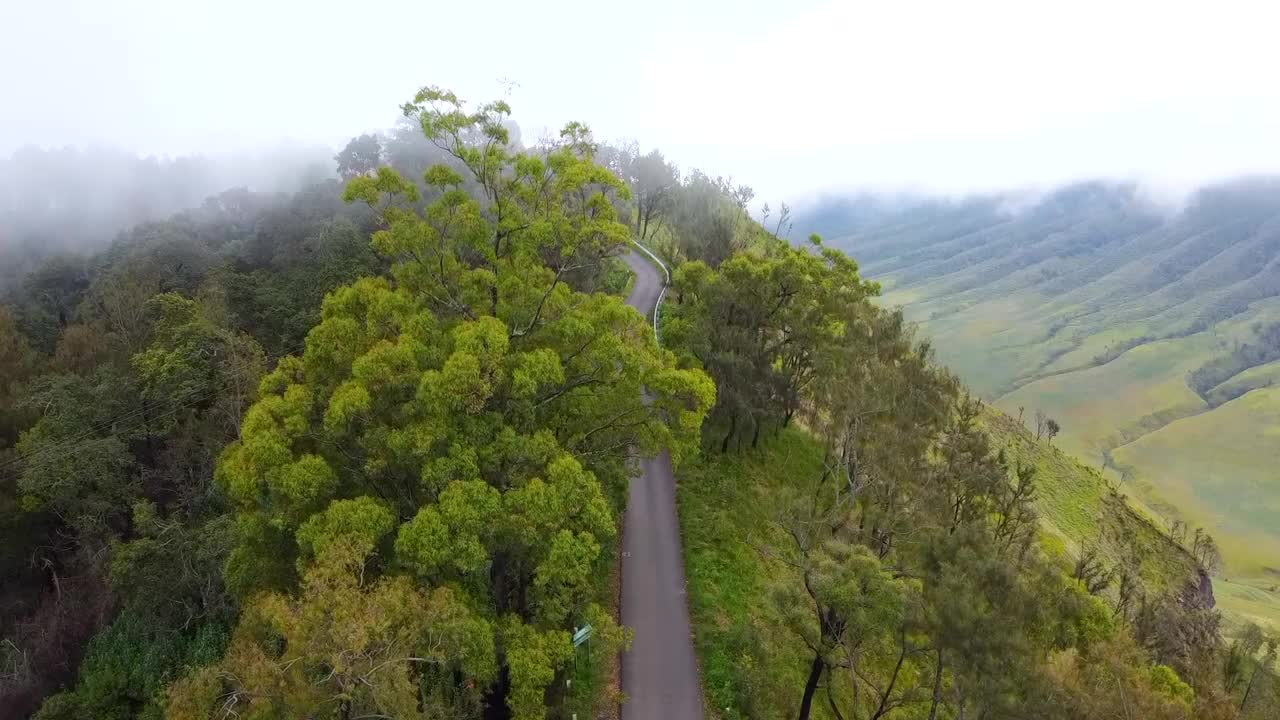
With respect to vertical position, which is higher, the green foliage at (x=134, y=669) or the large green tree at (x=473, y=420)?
the large green tree at (x=473, y=420)

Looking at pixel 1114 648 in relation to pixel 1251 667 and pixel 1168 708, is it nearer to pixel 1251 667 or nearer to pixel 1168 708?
pixel 1168 708

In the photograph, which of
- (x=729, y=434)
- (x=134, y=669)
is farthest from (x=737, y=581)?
(x=134, y=669)

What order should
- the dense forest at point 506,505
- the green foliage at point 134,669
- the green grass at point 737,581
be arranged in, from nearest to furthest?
the dense forest at point 506,505 < the green grass at point 737,581 < the green foliage at point 134,669

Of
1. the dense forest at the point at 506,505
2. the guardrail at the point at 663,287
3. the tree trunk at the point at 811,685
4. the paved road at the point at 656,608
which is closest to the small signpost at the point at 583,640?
the dense forest at the point at 506,505

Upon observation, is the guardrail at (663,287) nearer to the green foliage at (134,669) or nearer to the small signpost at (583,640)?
the small signpost at (583,640)

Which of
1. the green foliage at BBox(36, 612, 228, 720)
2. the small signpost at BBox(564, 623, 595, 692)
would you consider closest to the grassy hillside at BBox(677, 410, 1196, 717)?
the small signpost at BBox(564, 623, 595, 692)
